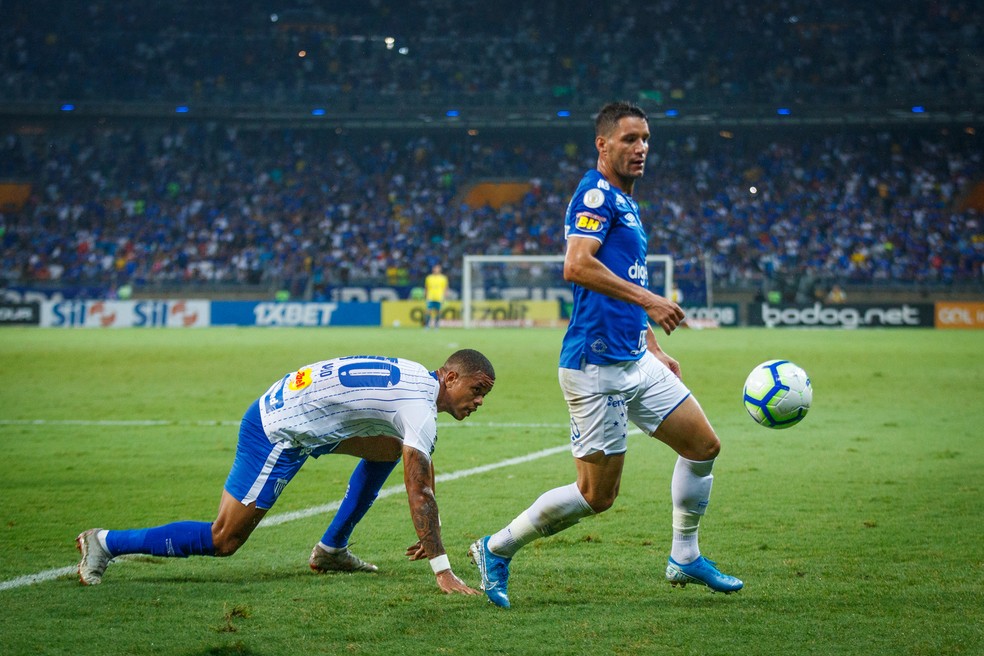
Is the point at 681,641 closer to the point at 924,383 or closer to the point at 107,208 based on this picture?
the point at 924,383

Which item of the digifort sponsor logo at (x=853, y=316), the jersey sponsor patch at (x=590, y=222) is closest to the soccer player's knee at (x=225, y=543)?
the jersey sponsor patch at (x=590, y=222)

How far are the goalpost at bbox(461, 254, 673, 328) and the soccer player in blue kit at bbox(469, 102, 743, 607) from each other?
30971 mm

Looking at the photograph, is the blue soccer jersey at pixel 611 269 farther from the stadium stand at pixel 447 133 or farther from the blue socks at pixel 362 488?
the stadium stand at pixel 447 133

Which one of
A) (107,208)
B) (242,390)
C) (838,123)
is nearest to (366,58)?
(107,208)

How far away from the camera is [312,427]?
5004 millimetres

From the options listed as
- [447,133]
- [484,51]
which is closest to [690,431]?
[447,133]

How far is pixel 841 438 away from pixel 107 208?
42306 mm

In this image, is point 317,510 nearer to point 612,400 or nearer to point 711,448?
point 612,400

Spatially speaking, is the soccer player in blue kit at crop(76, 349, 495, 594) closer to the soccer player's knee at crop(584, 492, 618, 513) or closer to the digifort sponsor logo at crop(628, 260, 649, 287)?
the soccer player's knee at crop(584, 492, 618, 513)

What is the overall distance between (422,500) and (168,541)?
1.27 m

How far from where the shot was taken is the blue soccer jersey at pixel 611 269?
4.79 m

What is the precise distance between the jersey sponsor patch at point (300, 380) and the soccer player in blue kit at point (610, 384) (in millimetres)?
1107

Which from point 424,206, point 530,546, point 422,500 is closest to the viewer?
point 422,500

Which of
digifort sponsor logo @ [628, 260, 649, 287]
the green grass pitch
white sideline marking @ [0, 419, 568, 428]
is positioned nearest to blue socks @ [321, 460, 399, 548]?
the green grass pitch
